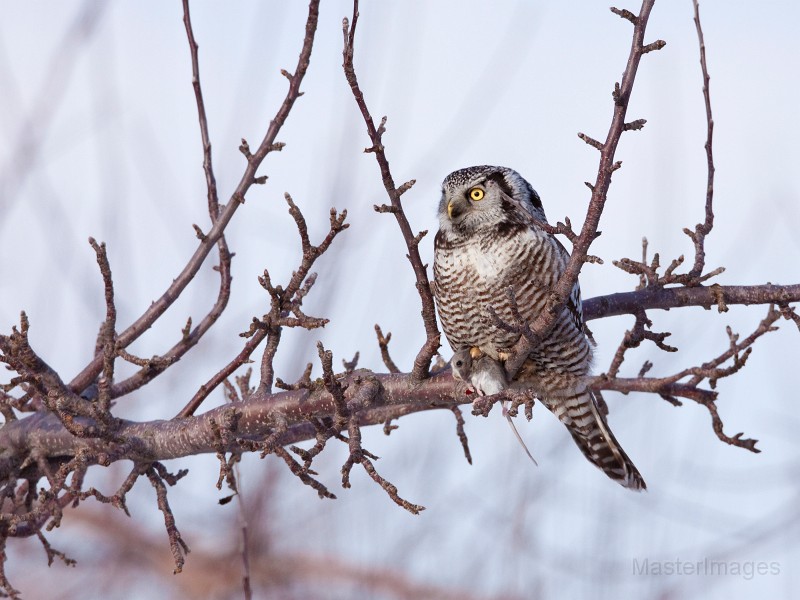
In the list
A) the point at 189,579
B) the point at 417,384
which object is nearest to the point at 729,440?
the point at 417,384

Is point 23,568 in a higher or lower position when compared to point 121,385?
lower

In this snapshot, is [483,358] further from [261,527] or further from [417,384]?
[261,527]

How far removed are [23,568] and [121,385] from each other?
4720 millimetres

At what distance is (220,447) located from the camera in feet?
10.2

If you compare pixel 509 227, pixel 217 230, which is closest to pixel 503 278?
pixel 509 227

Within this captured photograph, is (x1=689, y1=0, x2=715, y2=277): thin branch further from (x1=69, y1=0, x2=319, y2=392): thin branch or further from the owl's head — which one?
(x1=69, y1=0, x2=319, y2=392): thin branch

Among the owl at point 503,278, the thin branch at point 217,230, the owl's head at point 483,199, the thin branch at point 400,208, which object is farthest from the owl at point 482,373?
the thin branch at point 217,230

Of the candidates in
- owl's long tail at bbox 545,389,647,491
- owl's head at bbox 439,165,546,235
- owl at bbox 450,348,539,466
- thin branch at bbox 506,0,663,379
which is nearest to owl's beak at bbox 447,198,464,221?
owl's head at bbox 439,165,546,235

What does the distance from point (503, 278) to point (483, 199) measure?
1.73 ft

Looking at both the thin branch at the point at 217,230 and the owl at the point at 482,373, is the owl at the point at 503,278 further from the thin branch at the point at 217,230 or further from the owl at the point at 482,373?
the thin branch at the point at 217,230

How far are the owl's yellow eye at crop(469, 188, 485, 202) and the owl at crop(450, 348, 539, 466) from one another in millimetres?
782

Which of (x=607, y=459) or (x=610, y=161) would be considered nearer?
(x=610, y=161)

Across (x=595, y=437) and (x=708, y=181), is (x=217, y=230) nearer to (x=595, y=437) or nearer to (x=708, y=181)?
(x=708, y=181)

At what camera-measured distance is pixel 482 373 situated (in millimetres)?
3848
